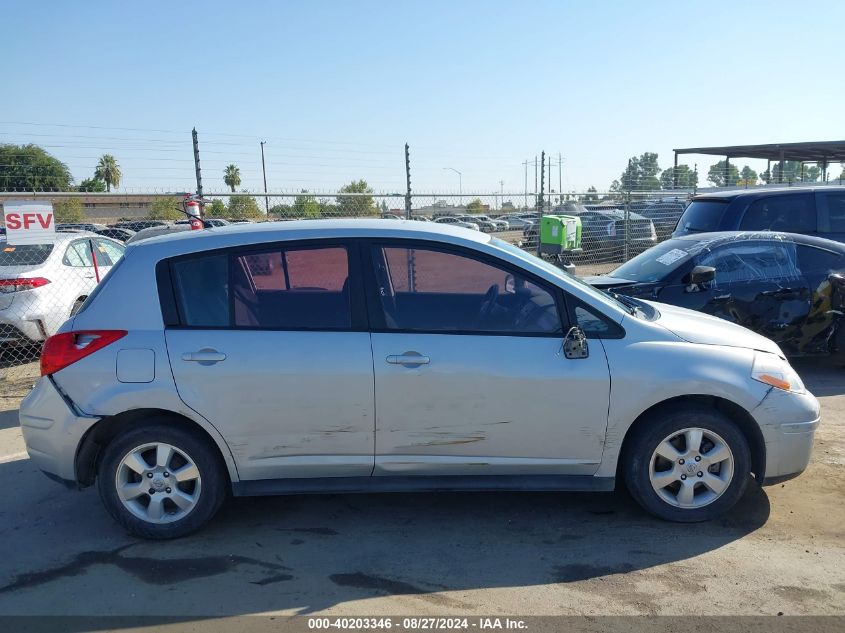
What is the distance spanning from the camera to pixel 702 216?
977cm

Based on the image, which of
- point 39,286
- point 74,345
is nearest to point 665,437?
point 74,345

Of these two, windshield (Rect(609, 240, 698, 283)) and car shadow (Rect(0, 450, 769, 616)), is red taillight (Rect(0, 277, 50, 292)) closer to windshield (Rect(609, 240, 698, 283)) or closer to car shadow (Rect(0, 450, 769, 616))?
car shadow (Rect(0, 450, 769, 616))

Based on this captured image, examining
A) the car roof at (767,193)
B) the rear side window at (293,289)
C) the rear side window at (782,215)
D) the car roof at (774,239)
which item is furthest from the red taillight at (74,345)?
the car roof at (767,193)

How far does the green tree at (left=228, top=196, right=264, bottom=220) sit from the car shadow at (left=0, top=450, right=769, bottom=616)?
6017 mm

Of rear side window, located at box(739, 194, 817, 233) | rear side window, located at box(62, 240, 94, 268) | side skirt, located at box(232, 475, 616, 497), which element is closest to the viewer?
side skirt, located at box(232, 475, 616, 497)

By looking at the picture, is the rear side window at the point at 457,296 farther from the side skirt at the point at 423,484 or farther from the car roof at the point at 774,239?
the car roof at the point at 774,239

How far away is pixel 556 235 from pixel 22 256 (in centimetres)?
859

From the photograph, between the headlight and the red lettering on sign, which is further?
the red lettering on sign

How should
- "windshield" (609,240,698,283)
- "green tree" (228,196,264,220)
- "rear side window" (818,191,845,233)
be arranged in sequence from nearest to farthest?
"windshield" (609,240,698,283) → "rear side window" (818,191,845,233) → "green tree" (228,196,264,220)

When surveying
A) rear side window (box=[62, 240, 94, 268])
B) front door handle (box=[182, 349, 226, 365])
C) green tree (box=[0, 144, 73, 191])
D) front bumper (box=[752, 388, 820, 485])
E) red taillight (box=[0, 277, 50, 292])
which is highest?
green tree (box=[0, 144, 73, 191])

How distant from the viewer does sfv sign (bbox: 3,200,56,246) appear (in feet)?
23.6

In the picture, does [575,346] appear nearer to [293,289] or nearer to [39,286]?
[293,289]

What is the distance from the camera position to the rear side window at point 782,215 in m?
9.30

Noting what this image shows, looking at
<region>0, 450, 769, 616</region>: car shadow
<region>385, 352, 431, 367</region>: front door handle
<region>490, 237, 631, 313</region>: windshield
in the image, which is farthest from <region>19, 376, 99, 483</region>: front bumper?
<region>490, 237, 631, 313</region>: windshield
